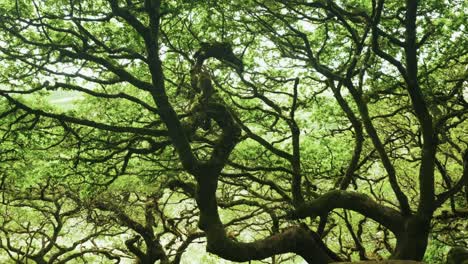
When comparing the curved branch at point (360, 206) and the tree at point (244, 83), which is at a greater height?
the tree at point (244, 83)

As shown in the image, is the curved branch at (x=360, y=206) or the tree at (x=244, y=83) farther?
the curved branch at (x=360, y=206)

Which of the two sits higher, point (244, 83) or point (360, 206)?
point (244, 83)

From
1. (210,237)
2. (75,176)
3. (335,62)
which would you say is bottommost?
(210,237)

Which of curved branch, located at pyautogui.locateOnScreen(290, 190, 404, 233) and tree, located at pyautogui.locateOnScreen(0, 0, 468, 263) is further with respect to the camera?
curved branch, located at pyautogui.locateOnScreen(290, 190, 404, 233)

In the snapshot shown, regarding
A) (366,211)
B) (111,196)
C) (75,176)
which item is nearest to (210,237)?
(366,211)

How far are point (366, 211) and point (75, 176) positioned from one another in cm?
902

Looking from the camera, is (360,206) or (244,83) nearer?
(360,206)

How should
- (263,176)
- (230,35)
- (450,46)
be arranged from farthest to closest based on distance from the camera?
1. (263,176)
2. (230,35)
3. (450,46)

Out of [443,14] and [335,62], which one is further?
[335,62]

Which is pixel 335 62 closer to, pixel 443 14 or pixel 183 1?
pixel 443 14

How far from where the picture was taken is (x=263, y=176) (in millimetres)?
16500

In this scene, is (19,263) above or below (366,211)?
above

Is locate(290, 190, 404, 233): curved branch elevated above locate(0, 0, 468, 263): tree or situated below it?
below

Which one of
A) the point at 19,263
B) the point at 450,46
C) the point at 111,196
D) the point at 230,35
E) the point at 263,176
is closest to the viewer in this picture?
the point at 450,46
